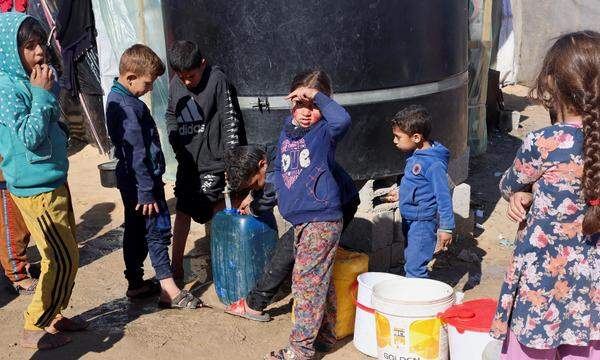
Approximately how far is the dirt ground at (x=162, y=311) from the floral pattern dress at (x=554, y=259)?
4.99ft

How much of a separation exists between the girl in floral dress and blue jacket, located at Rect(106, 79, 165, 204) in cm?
241

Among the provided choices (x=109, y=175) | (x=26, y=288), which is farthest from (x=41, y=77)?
(x=109, y=175)

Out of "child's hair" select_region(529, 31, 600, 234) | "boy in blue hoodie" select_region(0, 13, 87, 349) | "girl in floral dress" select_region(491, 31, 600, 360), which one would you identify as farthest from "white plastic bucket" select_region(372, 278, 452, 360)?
"boy in blue hoodie" select_region(0, 13, 87, 349)

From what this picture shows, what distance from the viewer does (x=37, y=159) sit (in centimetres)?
373

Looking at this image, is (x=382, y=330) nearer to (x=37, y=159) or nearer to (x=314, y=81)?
(x=314, y=81)

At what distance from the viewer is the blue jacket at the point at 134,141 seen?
4285 mm

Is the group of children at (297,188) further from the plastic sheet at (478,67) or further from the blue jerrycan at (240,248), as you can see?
the plastic sheet at (478,67)

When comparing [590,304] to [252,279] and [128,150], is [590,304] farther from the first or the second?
[128,150]

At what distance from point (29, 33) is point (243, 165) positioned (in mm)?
1410

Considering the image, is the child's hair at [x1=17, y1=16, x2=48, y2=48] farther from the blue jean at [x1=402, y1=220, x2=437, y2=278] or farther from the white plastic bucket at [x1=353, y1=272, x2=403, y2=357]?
the blue jean at [x1=402, y1=220, x2=437, y2=278]

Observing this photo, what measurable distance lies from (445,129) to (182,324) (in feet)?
8.54

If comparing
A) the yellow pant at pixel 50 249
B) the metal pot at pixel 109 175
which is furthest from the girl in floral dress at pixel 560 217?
the metal pot at pixel 109 175

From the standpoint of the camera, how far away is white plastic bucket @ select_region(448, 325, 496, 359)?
11.2 ft

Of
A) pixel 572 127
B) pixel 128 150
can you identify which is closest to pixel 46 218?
pixel 128 150
